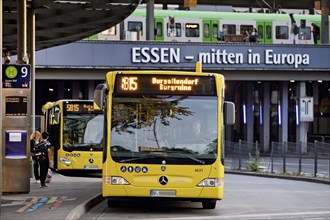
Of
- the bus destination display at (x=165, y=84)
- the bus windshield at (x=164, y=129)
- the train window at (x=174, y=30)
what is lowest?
the bus windshield at (x=164, y=129)

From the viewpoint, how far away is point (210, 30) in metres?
54.4

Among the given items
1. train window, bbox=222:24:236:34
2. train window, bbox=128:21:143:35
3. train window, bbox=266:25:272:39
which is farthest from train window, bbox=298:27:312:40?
train window, bbox=128:21:143:35

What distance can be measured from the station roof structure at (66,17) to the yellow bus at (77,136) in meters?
2.71

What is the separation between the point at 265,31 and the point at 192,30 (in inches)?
199

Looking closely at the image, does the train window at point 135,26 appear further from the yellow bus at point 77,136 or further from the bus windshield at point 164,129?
the bus windshield at point 164,129

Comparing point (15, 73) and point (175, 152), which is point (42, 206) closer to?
point (175, 152)

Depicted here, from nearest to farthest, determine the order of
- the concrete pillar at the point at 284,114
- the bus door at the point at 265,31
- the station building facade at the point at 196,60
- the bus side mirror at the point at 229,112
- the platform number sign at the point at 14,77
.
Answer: the bus side mirror at the point at 229,112 < the platform number sign at the point at 14,77 < the station building facade at the point at 196,60 < the bus door at the point at 265,31 < the concrete pillar at the point at 284,114

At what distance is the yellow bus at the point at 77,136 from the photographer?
29328 millimetres

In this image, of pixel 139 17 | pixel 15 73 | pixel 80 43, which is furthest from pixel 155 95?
pixel 139 17

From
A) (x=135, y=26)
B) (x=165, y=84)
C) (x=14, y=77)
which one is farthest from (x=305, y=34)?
(x=165, y=84)

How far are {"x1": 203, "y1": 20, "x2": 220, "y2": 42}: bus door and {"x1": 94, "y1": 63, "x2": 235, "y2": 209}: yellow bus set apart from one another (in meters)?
37.2

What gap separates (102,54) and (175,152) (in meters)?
31.1

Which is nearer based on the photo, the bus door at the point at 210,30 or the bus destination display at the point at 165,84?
the bus destination display at the point at 165,84

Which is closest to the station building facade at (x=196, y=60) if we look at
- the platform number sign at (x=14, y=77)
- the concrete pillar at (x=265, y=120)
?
the concrete pillar at (x=265, y=120)
